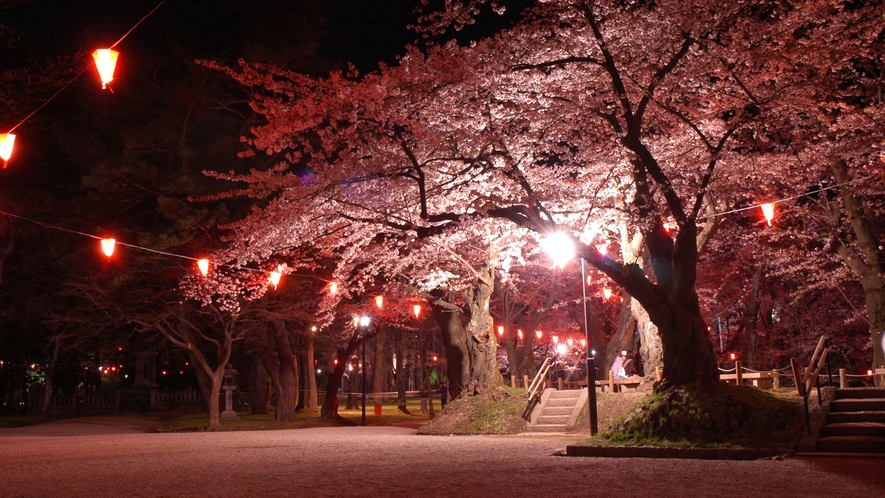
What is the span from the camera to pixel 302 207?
14.2m

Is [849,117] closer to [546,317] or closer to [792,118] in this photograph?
[792,118]

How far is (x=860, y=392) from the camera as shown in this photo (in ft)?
38.7

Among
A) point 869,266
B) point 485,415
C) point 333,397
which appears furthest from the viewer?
point 333,397

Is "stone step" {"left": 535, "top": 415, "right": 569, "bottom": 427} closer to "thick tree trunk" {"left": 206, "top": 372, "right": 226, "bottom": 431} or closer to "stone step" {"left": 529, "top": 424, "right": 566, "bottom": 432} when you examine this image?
"stone step" {"left": 529, "top": 424, "right": 566, "bottom": 432}

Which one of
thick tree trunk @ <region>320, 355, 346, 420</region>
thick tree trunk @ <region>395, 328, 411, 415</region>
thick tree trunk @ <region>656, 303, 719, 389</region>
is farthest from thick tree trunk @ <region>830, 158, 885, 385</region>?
thick tree trunk @ <region>395, 328, 411, 415</region>

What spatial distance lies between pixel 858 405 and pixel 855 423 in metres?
0.90

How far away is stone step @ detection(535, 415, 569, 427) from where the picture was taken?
17.4m

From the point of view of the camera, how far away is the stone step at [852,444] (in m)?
9.85

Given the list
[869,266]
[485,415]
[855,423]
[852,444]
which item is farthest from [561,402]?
[852,444]

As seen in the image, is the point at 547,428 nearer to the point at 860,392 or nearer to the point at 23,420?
the point at 860,392

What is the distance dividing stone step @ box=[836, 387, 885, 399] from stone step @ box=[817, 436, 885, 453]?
1849 mm

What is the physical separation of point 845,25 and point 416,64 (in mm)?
8116

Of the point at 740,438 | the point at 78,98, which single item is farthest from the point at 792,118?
the point at 78,98

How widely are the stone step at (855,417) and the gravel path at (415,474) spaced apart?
2061mm
